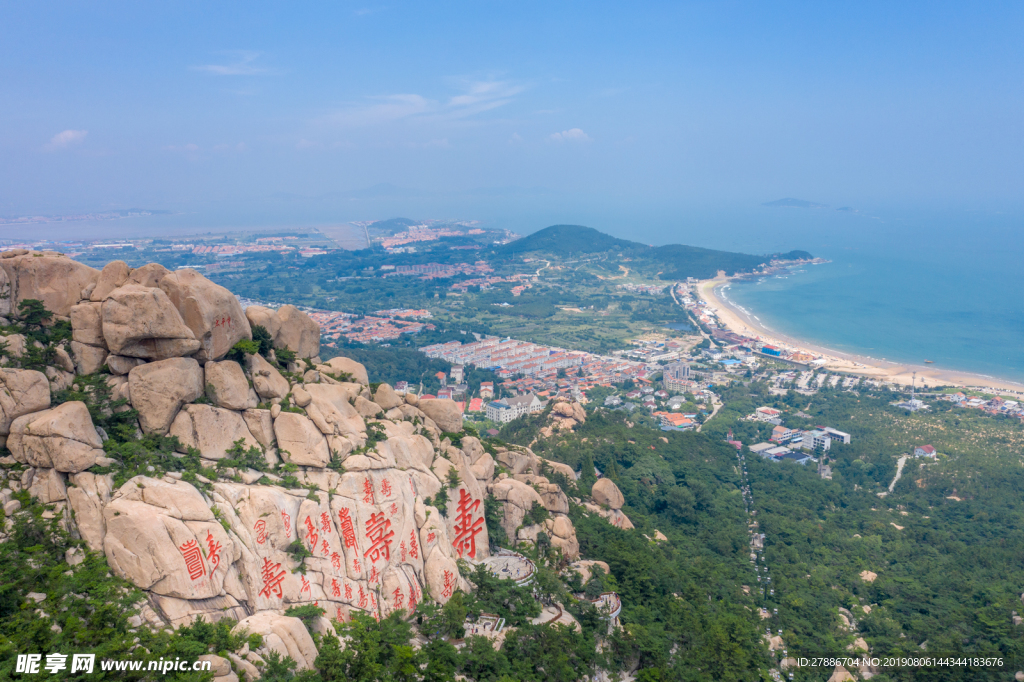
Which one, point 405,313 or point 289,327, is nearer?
point 289,327

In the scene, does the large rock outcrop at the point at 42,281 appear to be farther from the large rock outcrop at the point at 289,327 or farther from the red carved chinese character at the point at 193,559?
the red carved chinese character at the point at 193,559

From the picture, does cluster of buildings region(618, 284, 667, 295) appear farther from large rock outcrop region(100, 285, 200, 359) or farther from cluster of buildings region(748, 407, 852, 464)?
large rock outcrop region(100, 285, 200, 359)

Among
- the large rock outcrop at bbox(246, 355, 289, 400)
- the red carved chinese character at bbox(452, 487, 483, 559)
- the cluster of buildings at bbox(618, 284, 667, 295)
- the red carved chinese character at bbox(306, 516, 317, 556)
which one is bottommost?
the cluster of buildings at bbox(618, 284, 667, 295)

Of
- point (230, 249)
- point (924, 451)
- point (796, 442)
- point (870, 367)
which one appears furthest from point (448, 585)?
point (230, 249)

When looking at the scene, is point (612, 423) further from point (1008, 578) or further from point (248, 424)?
point (248, 424)

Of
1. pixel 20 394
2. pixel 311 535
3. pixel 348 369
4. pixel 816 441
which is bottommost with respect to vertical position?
pixel 816 441

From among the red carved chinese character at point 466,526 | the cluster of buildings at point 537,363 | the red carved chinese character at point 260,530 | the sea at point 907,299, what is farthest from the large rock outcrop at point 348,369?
the sea at point 907,299

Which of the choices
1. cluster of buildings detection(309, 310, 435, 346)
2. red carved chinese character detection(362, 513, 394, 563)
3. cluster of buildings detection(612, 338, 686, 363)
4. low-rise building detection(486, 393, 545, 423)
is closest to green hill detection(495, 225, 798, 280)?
cluster of buildings detection(612, 338, 686, 363)

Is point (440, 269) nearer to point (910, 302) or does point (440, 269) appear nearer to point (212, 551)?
point (910, 302)
